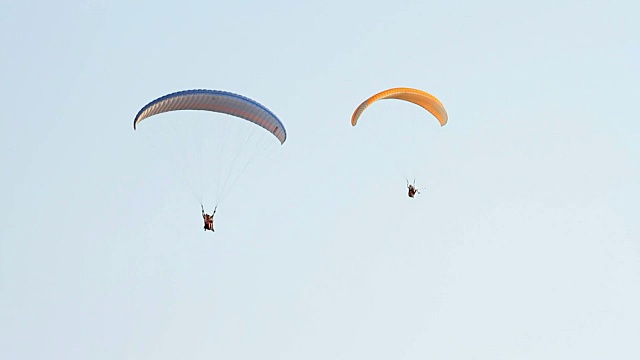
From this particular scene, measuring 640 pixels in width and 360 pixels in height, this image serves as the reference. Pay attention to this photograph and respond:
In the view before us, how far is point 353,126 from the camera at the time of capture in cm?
6184

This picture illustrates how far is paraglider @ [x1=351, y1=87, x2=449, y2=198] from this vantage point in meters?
62.5

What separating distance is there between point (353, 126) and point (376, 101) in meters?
1.64

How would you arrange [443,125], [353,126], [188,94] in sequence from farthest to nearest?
[443,125], [353,126], [188,94]

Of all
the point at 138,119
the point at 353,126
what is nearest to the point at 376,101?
the point at 353,126

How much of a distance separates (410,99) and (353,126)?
3945mm

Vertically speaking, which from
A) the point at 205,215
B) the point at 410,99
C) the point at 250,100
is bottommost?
the point at 205,215

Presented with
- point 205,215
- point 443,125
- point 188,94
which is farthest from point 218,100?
point 443,125

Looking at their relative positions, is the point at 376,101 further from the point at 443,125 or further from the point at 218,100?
the point at 218,100

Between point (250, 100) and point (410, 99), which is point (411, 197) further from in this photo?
point (250, 100)

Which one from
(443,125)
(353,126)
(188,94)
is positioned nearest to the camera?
(188,94)

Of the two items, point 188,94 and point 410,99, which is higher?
point 410,99

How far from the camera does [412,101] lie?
213 feet

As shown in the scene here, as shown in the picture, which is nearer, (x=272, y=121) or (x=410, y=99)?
(x=272, y=121)

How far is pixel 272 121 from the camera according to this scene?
5750 cm
